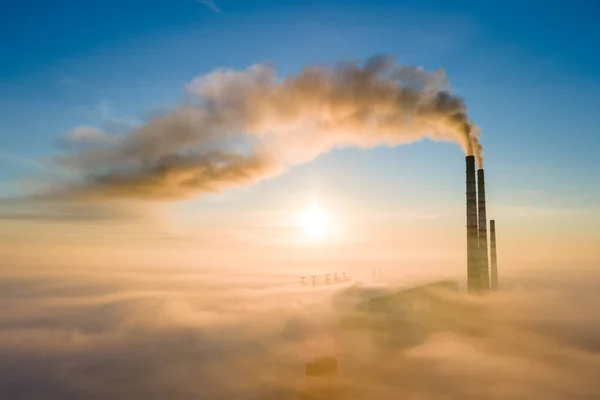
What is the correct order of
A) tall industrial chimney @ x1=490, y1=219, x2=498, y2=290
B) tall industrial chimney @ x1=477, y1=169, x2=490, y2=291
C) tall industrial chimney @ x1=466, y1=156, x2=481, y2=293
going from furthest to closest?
tall industrial chimney @ x1=490, y1=219, x2=498, y2=290 → tall industrial chimney @ x1=477, y1=169, x2=490, y2=291 → tall industrial chimney @ x1=466, y1=156, x2=481, y2=293

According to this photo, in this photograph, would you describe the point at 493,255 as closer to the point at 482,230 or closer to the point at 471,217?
the point at 482,230

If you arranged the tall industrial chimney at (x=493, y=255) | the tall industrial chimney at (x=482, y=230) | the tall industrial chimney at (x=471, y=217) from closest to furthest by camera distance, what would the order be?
the tall industrial chimney at (x=471, y=217) → the tall industrial chimney at (x=482, y=230) → the tall industrial chimney at (x=493, y=255)

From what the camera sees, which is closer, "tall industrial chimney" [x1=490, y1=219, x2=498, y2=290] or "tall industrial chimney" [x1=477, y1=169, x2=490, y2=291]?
"tall industrial chimney" [x1=477, y1=169, x2=490, y2=291]

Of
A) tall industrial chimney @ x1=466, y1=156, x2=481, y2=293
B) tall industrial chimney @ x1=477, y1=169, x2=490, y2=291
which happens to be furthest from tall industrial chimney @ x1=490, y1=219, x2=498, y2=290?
tall industrial chimney @ x1=466, y1=156, x2=481, y2=293

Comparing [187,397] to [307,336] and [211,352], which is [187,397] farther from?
[211,352]

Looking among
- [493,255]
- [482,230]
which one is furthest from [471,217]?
[493,255]

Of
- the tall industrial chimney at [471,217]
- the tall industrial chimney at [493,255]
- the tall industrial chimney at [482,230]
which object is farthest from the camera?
the tall industrial chimney at [493,255]

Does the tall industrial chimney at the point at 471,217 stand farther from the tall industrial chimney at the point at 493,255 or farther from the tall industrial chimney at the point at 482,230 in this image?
the tall industrial chimney at the point at 493,255

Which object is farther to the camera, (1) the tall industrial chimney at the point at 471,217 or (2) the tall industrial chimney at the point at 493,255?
(2) the tall industrial chimney at the point at 493,255

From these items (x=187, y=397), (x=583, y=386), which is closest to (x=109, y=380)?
(x=187, y=397)

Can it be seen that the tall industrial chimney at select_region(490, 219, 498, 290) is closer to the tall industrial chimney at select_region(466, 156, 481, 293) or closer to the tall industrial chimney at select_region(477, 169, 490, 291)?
the tall industrial chimney at select_region(477, 169, 490, 291)

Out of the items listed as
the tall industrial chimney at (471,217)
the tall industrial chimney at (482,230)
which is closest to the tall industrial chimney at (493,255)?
the tall industrial chimney at (482,230)
